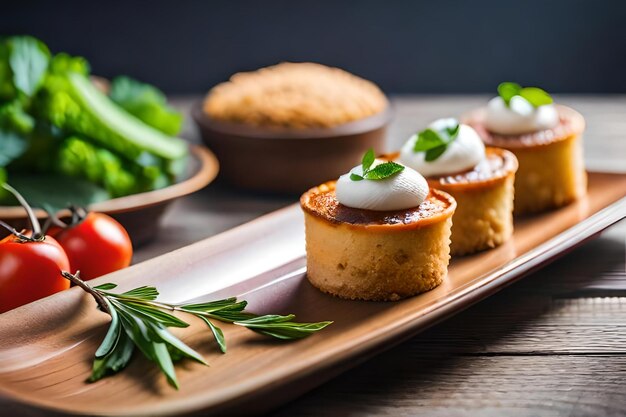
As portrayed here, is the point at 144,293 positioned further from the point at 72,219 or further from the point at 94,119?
the point at 94,119

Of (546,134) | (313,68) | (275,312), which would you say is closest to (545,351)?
(275,312)

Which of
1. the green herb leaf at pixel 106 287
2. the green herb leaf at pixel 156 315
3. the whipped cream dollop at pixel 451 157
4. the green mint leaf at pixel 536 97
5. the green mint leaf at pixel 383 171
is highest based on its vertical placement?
the green mint leaf at pixel 536 97

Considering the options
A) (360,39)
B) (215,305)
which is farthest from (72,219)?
(360,39)

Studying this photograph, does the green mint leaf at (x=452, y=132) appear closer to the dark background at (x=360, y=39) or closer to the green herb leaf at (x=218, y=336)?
the green herb leaf at (x=218, y=336)

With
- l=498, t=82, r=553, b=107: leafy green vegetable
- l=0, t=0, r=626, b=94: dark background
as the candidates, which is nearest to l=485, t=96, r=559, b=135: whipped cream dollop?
l=498, t=82, r=553, b=107: leafy green vegetable

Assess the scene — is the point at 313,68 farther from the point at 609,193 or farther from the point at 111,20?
the point at 111,20

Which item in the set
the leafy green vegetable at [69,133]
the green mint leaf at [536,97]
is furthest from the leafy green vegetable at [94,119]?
the green mint leaf at [536,97]
